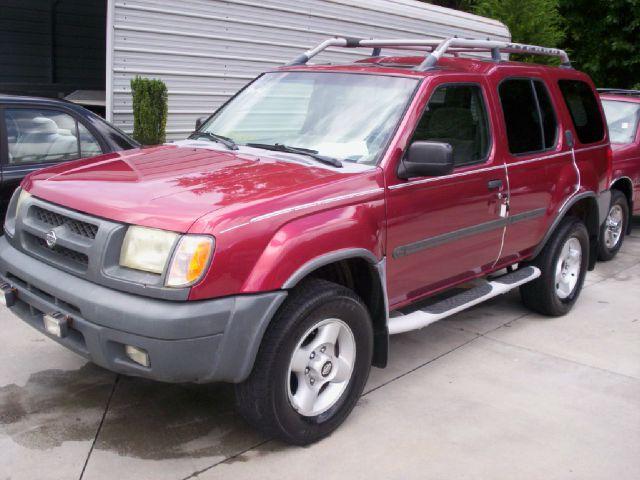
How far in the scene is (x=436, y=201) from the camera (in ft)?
13.7

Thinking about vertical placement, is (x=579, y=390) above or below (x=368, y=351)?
below

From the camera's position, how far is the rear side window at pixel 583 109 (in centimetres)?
564

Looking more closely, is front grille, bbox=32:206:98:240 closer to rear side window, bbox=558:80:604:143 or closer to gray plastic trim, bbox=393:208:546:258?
gray plastic trim, bbox=393:208:546:258

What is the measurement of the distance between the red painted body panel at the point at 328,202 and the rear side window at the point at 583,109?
0.43 m

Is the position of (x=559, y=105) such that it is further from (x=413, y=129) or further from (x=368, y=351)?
(x=368, y=351)

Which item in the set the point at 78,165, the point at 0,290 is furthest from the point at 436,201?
the point at 0,290

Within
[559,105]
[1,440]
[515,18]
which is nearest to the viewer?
[1,440]

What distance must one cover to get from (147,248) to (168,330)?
0.38 m

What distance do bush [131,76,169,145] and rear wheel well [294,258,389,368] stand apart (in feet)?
18.7

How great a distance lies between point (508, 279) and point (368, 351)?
1.72 metres

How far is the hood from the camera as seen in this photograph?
3.20 meters

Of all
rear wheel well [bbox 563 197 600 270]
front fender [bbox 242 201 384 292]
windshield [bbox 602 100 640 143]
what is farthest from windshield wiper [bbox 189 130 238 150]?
windshield [bbox 602 100 640 143]

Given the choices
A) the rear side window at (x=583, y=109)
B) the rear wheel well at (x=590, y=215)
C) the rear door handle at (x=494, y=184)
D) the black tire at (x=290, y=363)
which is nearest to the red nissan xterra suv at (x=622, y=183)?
the rear wheel well at (x=590, y=215)

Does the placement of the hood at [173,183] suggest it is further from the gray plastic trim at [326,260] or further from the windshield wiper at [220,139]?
the gray plastic trim at [326,260]
